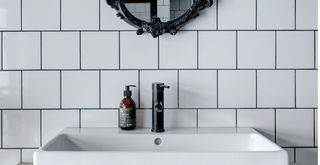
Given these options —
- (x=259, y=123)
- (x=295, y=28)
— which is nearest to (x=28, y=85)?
(x=259, y=123)

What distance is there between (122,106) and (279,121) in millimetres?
585

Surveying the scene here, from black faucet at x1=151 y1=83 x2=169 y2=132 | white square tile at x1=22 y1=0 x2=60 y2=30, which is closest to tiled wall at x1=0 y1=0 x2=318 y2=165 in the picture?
white square tile at x1=22 y1=0 x2=60 y2=30

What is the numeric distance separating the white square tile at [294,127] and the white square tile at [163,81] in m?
0.39

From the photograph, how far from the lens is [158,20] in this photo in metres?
1.44

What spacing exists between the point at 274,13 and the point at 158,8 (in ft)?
1.40

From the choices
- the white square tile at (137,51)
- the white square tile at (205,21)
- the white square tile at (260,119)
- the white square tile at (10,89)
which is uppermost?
the white square tile at (205,21)

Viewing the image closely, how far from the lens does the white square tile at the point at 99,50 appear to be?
1.47 metres

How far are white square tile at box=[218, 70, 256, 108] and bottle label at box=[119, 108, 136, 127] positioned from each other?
33cm

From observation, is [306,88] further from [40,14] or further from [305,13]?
[40,14]

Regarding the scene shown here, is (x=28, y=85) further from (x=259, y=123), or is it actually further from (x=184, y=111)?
(x=259, y=123)

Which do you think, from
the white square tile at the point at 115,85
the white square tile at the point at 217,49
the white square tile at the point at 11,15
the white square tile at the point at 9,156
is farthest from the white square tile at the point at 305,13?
the white square tile at the point at 9,156

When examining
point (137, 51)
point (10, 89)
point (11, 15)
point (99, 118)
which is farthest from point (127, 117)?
point (11, 15)

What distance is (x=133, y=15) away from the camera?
1.45 meters

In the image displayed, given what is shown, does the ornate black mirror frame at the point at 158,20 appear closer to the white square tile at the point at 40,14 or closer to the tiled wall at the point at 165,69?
the tiled wall at the point at 165,69
